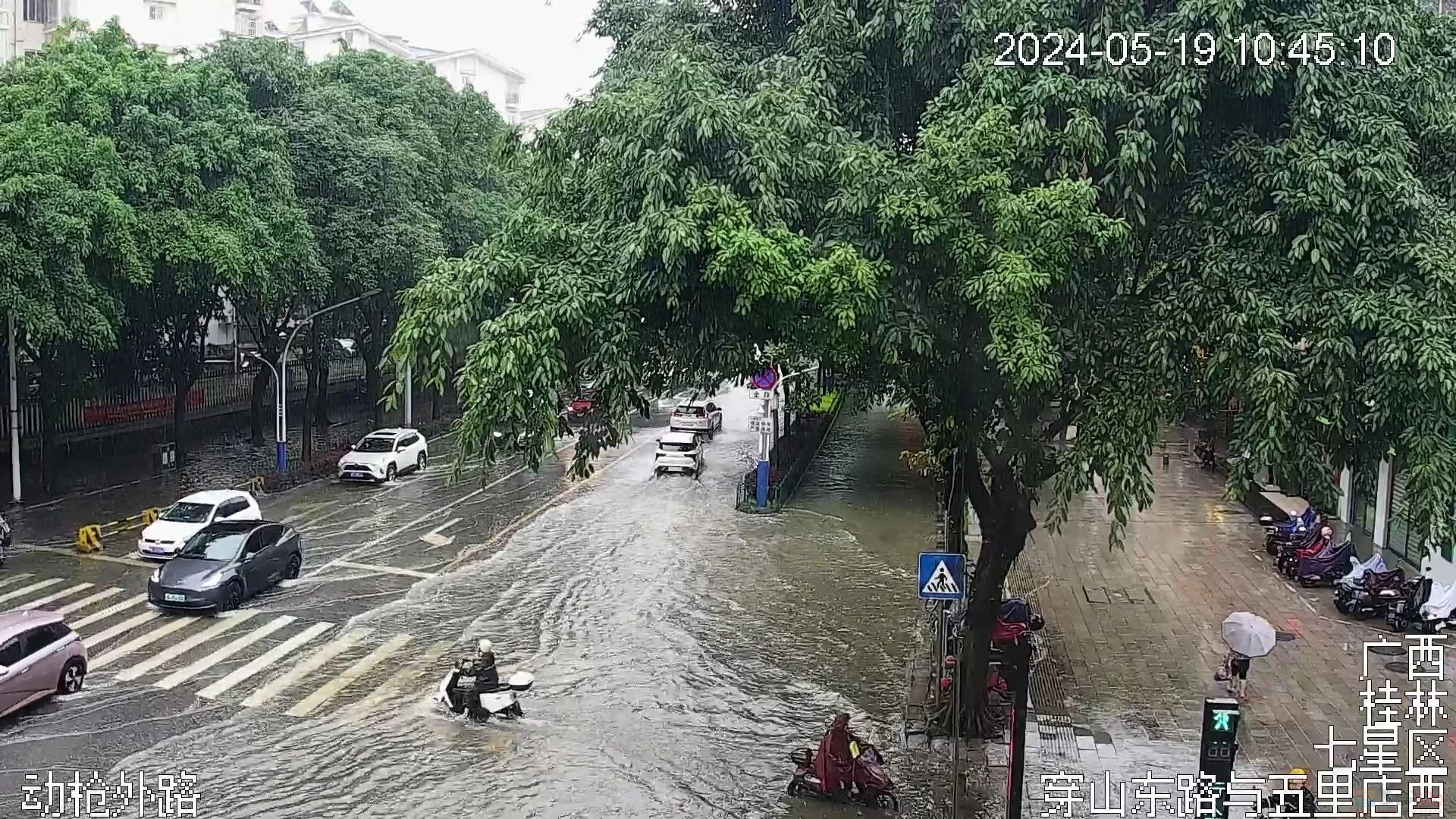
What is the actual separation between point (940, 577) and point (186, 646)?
37.0 ft

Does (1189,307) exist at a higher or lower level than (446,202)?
lower

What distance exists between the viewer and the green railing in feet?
105

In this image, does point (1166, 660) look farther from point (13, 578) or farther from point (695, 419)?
point (695, 419)

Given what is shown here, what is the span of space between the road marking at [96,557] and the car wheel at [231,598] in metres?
3.70

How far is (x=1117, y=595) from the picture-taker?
22766 mm

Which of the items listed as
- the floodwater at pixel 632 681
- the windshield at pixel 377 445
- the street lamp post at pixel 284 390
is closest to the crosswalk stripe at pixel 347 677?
Answer: the floodwater at pixel 632 681

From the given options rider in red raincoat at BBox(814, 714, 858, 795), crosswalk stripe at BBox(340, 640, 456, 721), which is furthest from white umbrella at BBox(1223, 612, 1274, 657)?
crosswalk stripe at BBox(340, 640, 456, 721)

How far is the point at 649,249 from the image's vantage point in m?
11.0

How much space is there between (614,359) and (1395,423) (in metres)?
6.48

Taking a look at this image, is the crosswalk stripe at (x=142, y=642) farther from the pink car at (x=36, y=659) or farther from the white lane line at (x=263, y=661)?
the white lane line at (x=263, y=661)

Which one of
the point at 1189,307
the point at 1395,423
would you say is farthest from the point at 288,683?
the point at 1395,423

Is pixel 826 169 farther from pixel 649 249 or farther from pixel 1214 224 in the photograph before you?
pixel 1214 224

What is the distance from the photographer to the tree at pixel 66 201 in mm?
24625

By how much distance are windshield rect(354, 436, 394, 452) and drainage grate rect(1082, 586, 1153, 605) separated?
19.5 m
